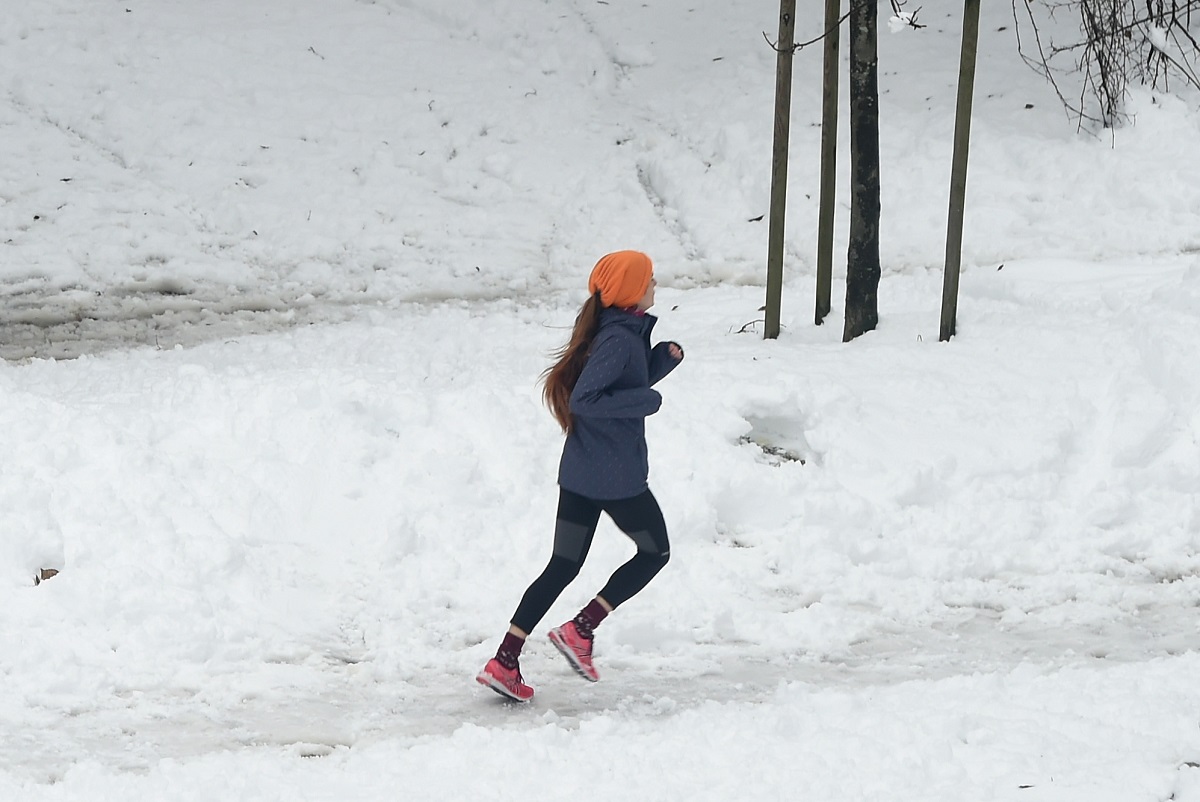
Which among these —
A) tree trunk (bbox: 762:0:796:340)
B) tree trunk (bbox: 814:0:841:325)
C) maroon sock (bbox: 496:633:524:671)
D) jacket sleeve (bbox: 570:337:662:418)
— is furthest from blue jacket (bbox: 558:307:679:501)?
tree trunk (bbox: 814:0:841:325)

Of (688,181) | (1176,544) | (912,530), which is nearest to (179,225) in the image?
(688,181)

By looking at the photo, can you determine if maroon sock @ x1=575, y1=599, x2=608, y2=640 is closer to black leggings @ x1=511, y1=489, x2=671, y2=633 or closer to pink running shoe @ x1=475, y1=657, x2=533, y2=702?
black leggings @ x1=511, y1=489, x2=671, y2=633

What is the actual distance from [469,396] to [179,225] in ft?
17.4

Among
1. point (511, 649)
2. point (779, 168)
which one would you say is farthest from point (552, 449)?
point (779, 168)

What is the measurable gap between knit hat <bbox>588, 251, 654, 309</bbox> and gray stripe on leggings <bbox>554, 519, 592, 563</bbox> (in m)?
0.82

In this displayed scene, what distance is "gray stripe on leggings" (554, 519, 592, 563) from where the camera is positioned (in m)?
4.50

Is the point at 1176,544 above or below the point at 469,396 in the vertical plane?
below

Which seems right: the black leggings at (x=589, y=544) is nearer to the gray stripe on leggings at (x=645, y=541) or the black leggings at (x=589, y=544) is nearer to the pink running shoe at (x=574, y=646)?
the gray stripe on leggings at (x=645, y=541)

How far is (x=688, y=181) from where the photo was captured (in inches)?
463

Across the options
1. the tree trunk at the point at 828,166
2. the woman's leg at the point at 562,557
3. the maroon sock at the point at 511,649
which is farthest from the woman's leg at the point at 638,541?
the tree trunk at the point at 828,166

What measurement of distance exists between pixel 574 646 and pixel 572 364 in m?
1.08

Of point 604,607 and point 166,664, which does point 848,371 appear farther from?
point 166,664

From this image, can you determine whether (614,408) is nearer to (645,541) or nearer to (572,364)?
(572,364)

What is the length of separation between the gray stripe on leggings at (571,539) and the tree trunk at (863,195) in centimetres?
423
